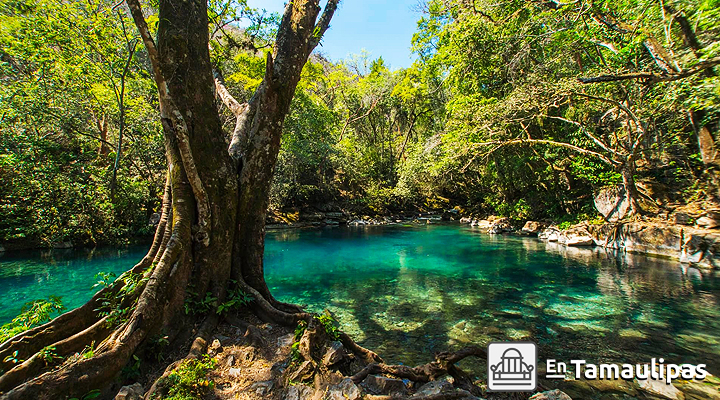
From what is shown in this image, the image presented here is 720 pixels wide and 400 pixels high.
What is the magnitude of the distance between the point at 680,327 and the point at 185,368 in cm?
816

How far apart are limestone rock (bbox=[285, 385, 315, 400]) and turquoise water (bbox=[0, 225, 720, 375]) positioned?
6.98 feet

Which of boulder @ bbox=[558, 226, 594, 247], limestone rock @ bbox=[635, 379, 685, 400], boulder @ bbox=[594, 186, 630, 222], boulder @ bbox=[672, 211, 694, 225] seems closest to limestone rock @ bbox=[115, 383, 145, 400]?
limestone rock @ bbox=[635, 379, 685, 400]

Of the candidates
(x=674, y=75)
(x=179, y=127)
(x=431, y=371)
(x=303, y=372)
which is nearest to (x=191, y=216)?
(x=179, y=127)

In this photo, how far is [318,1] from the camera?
4418 millimetres

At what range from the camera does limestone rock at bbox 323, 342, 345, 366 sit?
9.82 ft

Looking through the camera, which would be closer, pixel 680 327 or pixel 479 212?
pixel 680 327

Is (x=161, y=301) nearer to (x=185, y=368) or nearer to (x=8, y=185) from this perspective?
(x=185, y=368)

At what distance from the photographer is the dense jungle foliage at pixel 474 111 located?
949cm

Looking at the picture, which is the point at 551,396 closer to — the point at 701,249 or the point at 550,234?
the point at 701,249

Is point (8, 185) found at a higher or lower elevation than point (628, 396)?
higher

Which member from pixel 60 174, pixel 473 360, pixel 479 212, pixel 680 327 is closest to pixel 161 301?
pixel 473 360

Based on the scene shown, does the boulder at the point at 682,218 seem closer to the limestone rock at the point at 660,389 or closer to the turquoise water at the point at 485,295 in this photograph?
the turquoise water at the point at 485,295

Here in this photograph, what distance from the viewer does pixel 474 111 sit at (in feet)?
54.2

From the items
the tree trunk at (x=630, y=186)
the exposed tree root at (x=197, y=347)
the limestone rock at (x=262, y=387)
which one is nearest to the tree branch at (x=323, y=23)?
the exposed tree root at (x=197, y=347)
